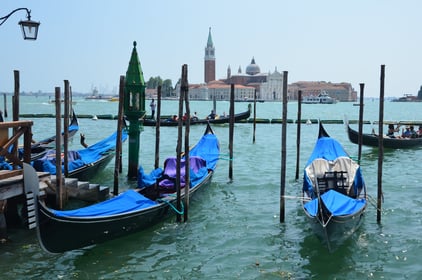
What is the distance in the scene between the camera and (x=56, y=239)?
13.4 ft

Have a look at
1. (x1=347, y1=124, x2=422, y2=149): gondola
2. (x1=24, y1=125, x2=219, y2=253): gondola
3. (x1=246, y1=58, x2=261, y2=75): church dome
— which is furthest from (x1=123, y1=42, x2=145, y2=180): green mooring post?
(x1=246, y1=58, x2=261, y2=75): church dome

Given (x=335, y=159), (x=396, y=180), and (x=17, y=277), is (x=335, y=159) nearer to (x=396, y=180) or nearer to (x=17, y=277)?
(x=396, y=180)

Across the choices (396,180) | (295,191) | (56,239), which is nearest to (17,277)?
(56,239)

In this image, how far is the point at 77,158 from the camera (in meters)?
7.43

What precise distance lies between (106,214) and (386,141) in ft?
31.5

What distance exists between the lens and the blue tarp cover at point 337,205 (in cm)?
474

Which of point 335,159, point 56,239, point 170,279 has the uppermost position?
point 335,159

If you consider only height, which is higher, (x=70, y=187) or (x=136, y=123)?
(x=136, y=123)

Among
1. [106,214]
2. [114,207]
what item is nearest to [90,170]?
[114,207]

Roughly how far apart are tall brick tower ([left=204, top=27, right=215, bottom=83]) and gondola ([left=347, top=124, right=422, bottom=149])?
78475 millimetres

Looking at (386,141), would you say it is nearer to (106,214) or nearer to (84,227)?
(106,214)

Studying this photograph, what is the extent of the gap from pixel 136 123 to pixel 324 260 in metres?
3.86

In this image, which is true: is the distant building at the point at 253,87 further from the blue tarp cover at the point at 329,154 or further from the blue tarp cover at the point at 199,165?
the blue tarp cover at the point at 329,154

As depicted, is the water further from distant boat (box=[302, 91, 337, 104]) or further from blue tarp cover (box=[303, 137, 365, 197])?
distant boat (box=[302, 91, 337, 104])
